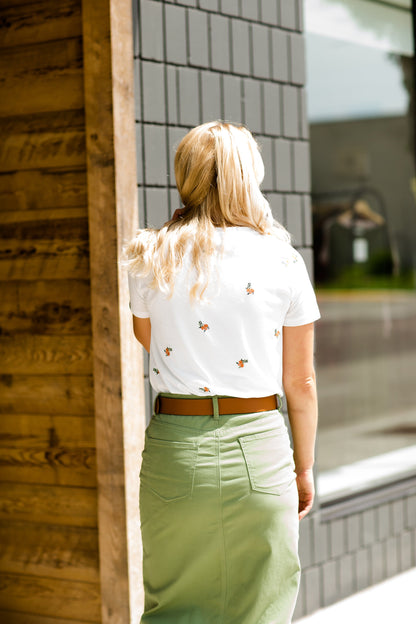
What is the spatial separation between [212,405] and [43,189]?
1.52 meters

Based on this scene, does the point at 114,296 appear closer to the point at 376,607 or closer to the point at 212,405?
the point at 212,405

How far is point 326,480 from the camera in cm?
482

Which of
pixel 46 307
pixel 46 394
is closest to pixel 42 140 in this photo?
pixel 46 307

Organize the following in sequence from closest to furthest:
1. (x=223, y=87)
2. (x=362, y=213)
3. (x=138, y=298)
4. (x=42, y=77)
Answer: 1. (x=138, y=298)
2. (x=42, y=77)
3. (x=223, y=87)
4. (x=362, y=213)

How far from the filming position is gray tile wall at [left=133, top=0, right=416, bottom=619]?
3648 mm

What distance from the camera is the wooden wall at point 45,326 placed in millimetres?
3584

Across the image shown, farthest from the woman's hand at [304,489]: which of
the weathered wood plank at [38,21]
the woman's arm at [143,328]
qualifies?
the weathered wood plank at [38,21]

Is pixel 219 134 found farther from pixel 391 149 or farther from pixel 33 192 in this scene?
pixel 391 149

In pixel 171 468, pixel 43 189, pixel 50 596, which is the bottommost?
pixel 50 596

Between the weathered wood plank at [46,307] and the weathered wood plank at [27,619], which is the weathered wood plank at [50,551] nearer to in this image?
the weathered wood plank at [27,619]

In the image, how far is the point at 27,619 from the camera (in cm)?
377

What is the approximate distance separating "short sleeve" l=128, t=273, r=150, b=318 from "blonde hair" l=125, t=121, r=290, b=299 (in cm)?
4

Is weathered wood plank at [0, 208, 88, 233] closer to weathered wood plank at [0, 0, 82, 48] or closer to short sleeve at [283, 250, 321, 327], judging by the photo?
weathered wood plank at [0, 0, 82, 48]

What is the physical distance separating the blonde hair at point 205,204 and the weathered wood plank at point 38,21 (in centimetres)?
131
